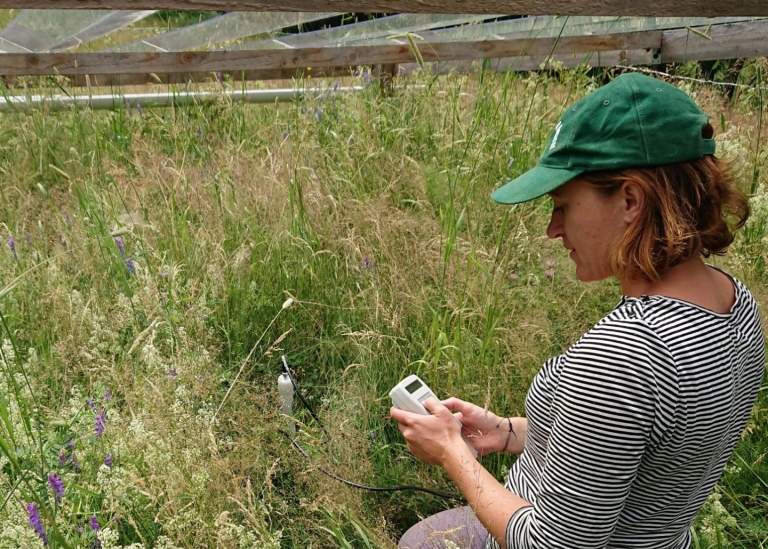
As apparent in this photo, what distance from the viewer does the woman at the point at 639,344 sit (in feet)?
4.11

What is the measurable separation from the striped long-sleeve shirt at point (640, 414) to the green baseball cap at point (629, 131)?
26cm

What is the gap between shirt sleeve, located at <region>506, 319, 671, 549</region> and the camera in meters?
1.24

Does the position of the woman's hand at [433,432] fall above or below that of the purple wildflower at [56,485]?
above

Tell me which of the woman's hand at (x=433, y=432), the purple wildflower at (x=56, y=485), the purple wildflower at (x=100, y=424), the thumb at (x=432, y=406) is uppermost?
the thumb at (x=432, y=406)

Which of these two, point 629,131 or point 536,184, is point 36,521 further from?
point 629,131

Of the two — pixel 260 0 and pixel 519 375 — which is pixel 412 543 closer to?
pixel 519 375

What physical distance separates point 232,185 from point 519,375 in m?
1.65

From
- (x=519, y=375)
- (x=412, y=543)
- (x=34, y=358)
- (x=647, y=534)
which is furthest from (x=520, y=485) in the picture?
(x=34, y=358)

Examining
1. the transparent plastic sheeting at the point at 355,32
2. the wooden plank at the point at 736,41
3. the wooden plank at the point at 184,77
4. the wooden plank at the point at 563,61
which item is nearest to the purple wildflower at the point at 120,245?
the wooden plank at the point at 184,77

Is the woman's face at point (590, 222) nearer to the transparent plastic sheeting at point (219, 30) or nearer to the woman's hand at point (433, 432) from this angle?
the woman's hand at point (433, 432)

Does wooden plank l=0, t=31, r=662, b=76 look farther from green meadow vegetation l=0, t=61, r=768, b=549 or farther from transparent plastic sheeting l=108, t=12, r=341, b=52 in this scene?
green meadow vegetation l=0, t=61, r=768, b=549

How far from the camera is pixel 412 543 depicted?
77.9 inches

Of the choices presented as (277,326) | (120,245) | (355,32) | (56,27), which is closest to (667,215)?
(277,326)

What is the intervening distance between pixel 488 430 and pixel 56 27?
518 cm
